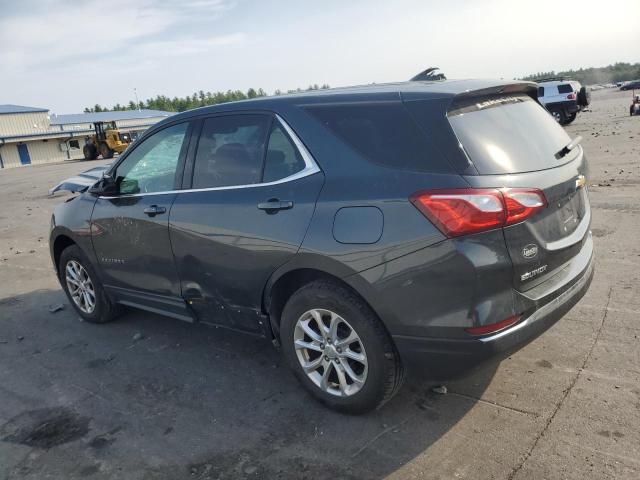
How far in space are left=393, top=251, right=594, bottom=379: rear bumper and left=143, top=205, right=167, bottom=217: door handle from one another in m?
2.06

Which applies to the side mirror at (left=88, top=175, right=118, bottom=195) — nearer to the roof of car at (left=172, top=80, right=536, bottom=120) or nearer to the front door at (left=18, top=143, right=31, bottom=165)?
the roof of car at (left=172, top=80, right=536, bottom=120)

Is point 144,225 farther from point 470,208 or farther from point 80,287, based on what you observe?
point 470,208

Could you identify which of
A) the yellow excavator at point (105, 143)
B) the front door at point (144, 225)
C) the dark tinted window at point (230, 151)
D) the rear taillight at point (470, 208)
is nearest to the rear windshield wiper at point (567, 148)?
the rear taillight at point (470, 208)

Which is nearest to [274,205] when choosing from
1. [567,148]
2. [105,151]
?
[567,148]

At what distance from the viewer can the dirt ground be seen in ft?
9.45

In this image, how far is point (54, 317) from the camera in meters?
5.67

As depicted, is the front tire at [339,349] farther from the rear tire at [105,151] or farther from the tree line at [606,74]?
the tree line at [606,74]

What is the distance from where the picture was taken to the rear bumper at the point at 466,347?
2791 mm

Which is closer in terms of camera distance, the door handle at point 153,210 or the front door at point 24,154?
the door handle at point 153,210

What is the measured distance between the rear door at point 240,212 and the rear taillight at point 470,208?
72 cm

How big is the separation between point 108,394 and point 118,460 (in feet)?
2.84

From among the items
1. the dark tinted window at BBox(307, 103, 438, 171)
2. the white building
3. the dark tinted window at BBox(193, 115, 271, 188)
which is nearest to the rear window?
the dark tinted window at BBox(307, 103, 438, 171)

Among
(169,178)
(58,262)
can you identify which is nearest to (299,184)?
(169,178)

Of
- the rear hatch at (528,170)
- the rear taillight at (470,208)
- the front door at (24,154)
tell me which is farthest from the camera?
the front door at (24,154)
